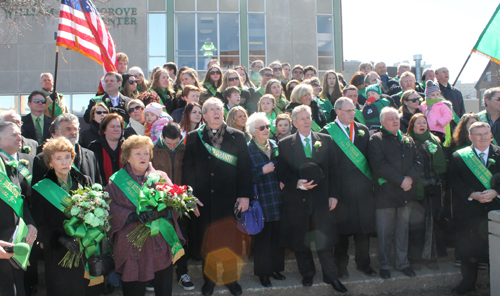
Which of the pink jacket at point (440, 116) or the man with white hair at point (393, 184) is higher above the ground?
the pink jacket at point (440, 116)

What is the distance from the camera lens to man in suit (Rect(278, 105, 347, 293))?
4570 millimetres

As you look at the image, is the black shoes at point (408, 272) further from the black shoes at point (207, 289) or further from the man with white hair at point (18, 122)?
the man with white hair at point (18, 122)

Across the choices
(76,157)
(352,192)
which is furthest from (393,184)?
(76,157)

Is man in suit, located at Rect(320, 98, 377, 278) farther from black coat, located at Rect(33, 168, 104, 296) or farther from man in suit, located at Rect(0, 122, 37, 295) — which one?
man in suit, located at Rect(0, 122, 37, 295)

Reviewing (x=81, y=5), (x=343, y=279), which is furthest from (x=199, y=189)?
(x=81, y=5)

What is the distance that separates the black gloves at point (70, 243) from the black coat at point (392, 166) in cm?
336

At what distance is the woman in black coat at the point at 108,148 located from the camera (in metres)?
4.75

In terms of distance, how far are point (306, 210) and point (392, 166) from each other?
4.02 ft

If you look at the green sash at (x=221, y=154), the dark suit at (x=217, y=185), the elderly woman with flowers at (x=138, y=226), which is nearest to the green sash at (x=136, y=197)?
the elderly woman with flowers at (x=138, y=226)

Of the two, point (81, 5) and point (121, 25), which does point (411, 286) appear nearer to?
point (81, 5)

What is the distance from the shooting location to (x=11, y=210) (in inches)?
140

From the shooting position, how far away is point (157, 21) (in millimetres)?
16891

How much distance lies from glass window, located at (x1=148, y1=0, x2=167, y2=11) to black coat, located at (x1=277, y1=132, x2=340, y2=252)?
14.1 m

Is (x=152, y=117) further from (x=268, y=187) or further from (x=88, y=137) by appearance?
(x=268, y=187)
